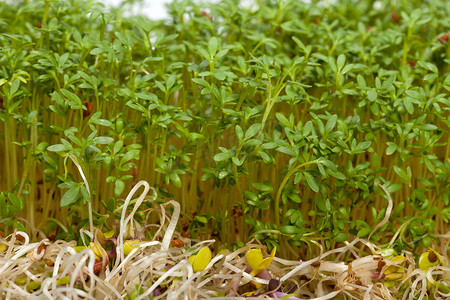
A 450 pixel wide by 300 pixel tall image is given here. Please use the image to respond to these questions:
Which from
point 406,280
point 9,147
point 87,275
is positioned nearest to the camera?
point 87,275

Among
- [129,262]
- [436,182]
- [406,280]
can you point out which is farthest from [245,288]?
[436,182]

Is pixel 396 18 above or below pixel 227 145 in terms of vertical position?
above

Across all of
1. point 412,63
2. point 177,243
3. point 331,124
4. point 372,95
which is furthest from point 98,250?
point 412,63

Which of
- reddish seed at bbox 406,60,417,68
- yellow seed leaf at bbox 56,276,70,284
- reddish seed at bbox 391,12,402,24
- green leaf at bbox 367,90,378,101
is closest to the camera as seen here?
yellow seed leaf at bbox 56,276,70,284

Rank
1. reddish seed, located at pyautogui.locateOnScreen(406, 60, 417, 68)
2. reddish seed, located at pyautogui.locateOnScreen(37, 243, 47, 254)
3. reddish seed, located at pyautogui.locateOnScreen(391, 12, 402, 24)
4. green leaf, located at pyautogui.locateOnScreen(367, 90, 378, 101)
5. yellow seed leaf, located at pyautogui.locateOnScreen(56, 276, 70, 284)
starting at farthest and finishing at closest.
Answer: reddish seed, located at pyautogui.locateOnScreen(391, 12, 402, 24) < reddish seed, located at pyautogui.locateOnScreen(406, 60, 417, 68) < green leaf, located at pyautogui.locateOnScreen(367, 90, 378, 101) < reddish seed, located at pyautogui.locateOnScreen(37, 243, 47, 254) < yellow seed leaf, located at pyautogui.locateOnScreen(56, 276, 70, 284)

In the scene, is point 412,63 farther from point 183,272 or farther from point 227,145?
point 183,272

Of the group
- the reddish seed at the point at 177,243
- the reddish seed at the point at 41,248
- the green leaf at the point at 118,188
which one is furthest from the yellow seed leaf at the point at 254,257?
the reddish seed at the point at 41,248

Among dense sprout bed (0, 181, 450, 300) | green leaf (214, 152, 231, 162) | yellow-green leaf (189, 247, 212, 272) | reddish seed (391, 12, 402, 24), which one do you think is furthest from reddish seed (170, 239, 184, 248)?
reddish seed (391, 12, 402, 24)

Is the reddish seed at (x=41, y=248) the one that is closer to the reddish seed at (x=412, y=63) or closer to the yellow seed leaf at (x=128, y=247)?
the yellow seed leaf at (x=128, y=247)

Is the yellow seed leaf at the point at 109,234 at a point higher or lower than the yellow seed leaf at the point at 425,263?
higher

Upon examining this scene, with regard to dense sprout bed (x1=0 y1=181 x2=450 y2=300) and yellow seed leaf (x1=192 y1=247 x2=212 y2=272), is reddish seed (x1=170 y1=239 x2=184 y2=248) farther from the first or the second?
yellow seed leaf (x1=192 y1=247 x2=212 y2=272)

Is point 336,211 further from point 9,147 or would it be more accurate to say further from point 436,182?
point 9,147

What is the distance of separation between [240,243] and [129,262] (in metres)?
0.26

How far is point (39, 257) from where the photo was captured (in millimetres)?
1114
